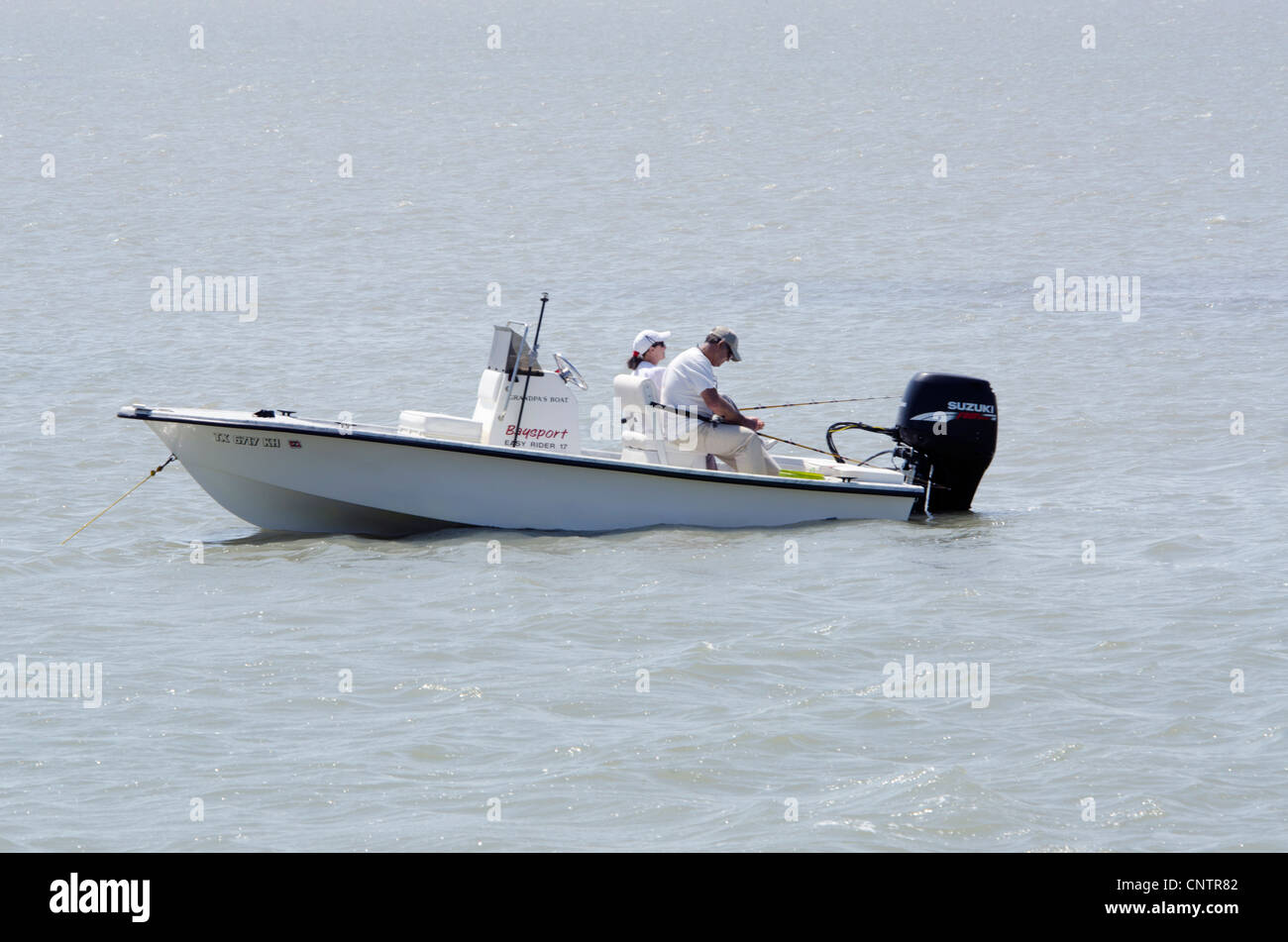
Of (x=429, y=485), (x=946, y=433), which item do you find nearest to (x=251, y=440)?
(x=429, y=485)

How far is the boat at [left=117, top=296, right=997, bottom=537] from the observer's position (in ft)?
35.5

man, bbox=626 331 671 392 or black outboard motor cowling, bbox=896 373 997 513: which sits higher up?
man, bbox=626 331 671 392

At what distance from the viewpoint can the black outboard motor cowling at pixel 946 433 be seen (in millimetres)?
11781

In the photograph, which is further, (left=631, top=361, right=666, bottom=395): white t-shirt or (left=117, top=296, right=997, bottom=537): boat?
(left=631, top=361, right=666, bottom=395): white t-shirt

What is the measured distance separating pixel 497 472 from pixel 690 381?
1.37m

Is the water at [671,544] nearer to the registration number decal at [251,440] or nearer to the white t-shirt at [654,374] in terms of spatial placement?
the registration number decal at [251,440]

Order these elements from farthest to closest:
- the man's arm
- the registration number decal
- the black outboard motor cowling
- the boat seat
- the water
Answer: the black outboard motor cowling < the boat seat < the man's arm < the registration number decal < the water

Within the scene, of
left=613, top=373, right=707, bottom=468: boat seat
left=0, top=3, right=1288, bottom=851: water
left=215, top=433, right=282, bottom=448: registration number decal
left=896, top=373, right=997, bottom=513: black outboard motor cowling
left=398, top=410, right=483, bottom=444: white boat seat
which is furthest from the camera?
left=896, top=373, right=997, bottom=513: black outboard motor cowling

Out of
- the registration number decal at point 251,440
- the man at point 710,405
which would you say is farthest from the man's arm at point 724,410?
the registration number decal at point 251,440

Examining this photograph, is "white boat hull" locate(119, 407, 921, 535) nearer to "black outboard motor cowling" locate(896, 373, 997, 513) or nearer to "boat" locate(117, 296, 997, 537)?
"boat" locate(117, 296, 997, 537)

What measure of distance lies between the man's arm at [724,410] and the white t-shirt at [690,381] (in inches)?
1.4

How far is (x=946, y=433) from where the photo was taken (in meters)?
11.8

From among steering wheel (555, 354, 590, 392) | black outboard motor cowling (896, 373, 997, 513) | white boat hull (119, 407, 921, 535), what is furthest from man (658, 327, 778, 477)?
black outboard motor cowling (896, 373, 997, 513)
